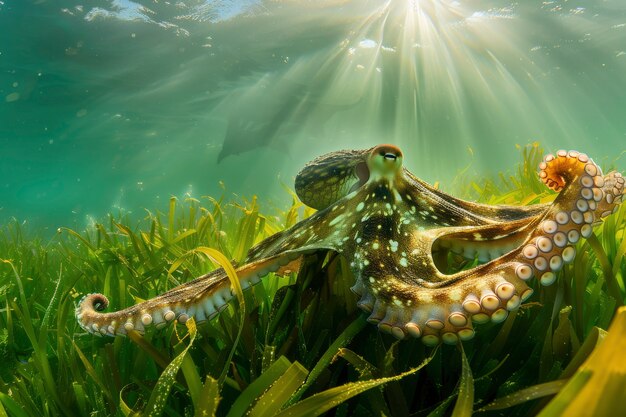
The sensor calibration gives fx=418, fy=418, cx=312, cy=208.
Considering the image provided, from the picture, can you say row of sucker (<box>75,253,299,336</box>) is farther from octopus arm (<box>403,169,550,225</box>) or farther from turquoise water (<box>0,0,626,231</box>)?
turquoise water (<box>0,0,626,231</box>)

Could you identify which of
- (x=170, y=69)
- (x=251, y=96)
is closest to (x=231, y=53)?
(x=170, y=69)

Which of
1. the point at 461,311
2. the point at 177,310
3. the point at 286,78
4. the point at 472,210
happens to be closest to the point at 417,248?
the point at 461,311

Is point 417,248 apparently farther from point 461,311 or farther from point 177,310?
point 177,310

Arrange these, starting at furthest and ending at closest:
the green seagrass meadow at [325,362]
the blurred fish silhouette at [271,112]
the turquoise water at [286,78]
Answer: the blurred fish silhouette at [271,112]
the turquoise water at [286,78]
the green seagrass meadow at [325,362]

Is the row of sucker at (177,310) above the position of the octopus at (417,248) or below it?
below

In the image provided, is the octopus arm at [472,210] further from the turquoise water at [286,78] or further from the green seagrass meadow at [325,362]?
the turquoise water at [286,78]

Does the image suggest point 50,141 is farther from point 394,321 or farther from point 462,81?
point 394,321

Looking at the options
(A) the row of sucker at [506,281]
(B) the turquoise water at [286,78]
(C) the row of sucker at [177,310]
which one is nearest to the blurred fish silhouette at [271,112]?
(B) the turquoise water at [286,78]

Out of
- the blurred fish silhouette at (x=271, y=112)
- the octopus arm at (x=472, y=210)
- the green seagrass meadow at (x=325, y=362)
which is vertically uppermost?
the octopus arm at (x=472, y=210)
